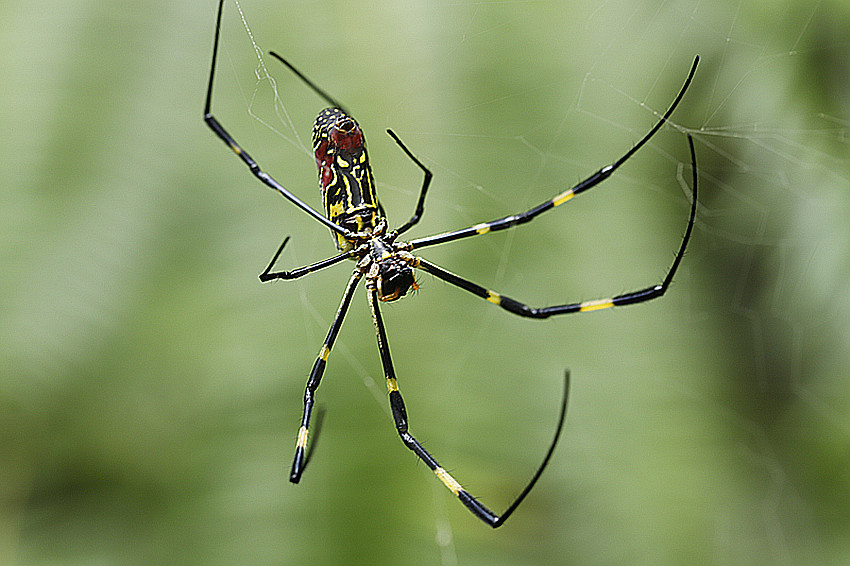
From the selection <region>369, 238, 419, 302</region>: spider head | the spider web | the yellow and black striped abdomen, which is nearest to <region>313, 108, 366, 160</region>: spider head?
the yellow and black striped abdomen

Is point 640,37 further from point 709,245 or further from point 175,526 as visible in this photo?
point 175,526

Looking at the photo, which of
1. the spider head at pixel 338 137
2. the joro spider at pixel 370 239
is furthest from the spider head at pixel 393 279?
the spider head at pixel 338 137

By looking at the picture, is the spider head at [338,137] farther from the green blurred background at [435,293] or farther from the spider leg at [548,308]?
the green blurred background at [435,293]

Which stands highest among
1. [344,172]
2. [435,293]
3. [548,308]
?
[344,172]

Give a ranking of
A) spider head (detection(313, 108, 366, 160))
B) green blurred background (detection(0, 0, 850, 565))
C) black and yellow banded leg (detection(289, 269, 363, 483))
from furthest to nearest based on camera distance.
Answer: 1. green blurred background (detection(0, 0, 850, 565))
2. black and yellow banded leg (detection(289, 269, 363, 483))
3. spider head (detection(313, 108, 366, 160))

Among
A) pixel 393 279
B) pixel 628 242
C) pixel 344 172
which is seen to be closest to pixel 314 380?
pixel 393 279

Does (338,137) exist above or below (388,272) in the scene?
above

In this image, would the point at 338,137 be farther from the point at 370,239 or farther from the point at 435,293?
the point at 435,293

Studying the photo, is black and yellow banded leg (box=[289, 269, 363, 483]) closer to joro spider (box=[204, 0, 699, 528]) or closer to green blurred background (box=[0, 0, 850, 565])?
joro spider (box=[204, 0, 699, 528])
